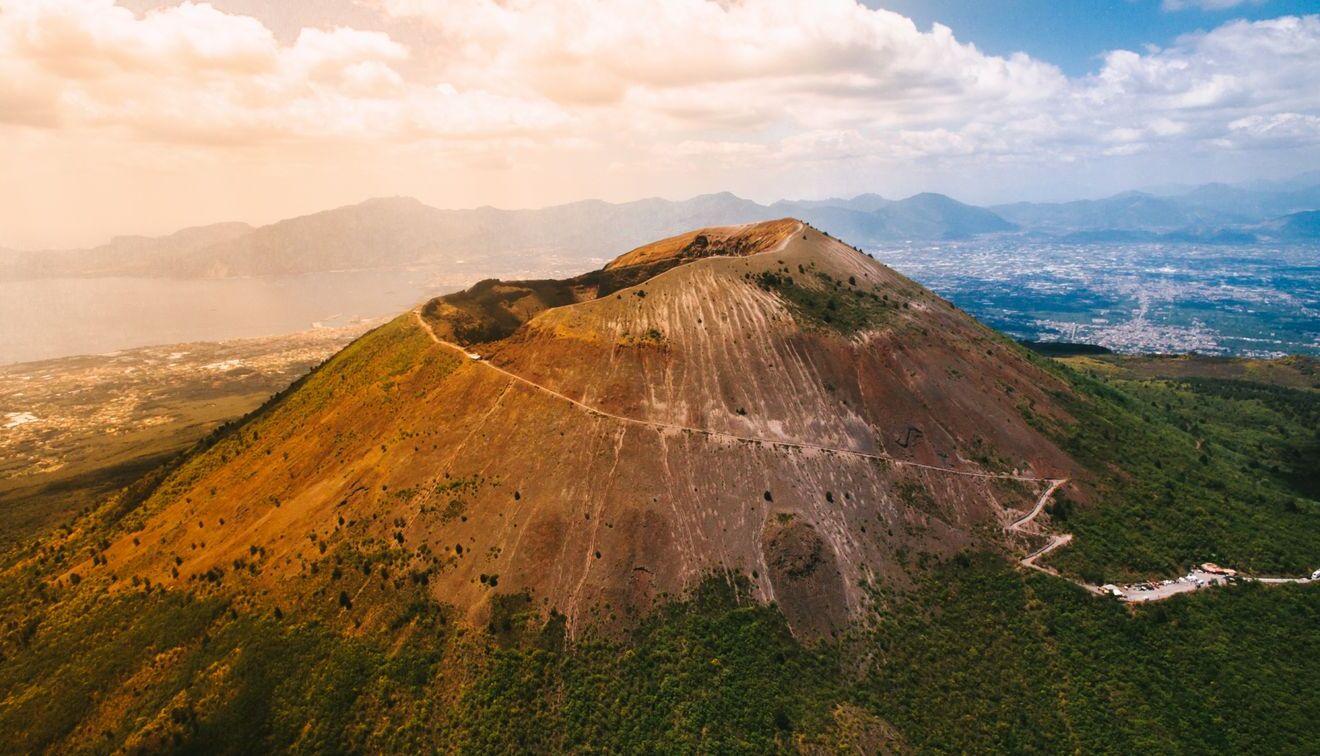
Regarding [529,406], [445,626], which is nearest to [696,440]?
[529,406]

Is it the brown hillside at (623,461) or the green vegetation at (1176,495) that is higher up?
the brown hillside at (623,461)

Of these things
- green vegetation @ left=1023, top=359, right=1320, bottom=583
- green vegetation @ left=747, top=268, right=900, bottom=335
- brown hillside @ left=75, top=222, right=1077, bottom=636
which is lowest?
green vegetation @ left=1023, top=359, right=1320, bottom=583

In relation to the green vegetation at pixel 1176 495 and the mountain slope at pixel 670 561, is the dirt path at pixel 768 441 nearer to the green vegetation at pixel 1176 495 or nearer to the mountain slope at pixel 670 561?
the mountain slope at pixel 670 561

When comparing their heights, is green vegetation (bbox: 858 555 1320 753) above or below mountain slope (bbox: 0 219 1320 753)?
below

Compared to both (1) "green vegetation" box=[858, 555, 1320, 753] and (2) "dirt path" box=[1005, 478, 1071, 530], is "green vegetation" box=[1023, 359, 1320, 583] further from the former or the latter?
(1) "green vegetation" box=[858, 555, 1320, 753]

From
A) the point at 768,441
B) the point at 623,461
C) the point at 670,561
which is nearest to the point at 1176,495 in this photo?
the point at 768,441

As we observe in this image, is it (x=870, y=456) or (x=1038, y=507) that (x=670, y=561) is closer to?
(x=870, y=456)

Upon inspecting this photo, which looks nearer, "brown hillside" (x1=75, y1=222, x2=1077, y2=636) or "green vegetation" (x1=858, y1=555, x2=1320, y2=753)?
"green vegetation" (x1=858, y1=555, x2=1320, y2=753)

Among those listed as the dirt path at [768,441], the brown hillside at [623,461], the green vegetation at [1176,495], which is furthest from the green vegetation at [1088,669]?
the dirt path at [768,441]

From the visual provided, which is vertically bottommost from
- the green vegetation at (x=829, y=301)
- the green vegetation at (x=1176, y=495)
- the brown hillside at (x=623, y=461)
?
the green vegetation at (x=1176, y=495)

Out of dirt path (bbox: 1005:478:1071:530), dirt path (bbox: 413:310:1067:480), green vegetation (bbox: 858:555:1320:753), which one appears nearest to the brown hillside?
dirt path (bbox: 413:310:1067:480)
